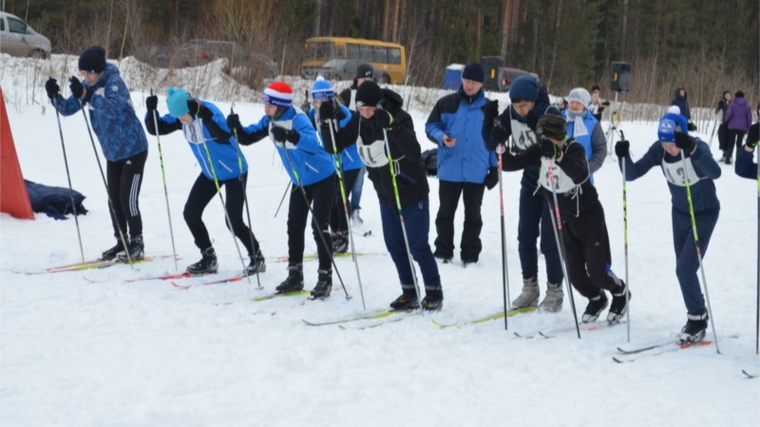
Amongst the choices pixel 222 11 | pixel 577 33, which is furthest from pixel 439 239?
Answer: pixel 577 33

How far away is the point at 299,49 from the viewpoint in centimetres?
2364

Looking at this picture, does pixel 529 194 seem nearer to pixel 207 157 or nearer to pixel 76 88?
pixel 207 157

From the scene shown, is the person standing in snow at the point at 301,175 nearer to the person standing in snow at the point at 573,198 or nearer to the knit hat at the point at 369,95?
the knit hat at the point at 369,95

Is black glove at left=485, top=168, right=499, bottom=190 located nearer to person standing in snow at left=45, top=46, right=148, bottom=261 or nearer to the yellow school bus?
person standing in snow at left=45, top=46, right=148, bottom=261

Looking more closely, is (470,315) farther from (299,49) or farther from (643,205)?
(299,49)

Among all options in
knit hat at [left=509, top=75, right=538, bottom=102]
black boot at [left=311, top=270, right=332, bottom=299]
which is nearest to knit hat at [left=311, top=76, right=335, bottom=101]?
black boot at [left=311, top=270, right=332, bottom=299]

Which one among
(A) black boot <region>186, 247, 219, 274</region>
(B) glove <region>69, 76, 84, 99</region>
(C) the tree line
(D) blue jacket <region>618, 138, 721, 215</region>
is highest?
(C) the tree line

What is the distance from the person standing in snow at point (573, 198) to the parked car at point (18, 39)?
17678mm

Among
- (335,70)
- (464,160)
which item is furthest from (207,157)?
(335,70)

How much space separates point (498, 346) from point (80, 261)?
155 inches

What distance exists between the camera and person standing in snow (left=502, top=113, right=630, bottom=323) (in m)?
4.93

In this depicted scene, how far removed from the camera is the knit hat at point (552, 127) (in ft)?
16.0

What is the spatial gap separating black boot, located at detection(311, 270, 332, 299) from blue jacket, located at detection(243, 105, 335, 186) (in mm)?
665

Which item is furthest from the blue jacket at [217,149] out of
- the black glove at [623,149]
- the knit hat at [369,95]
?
the black glove at [623,149]
